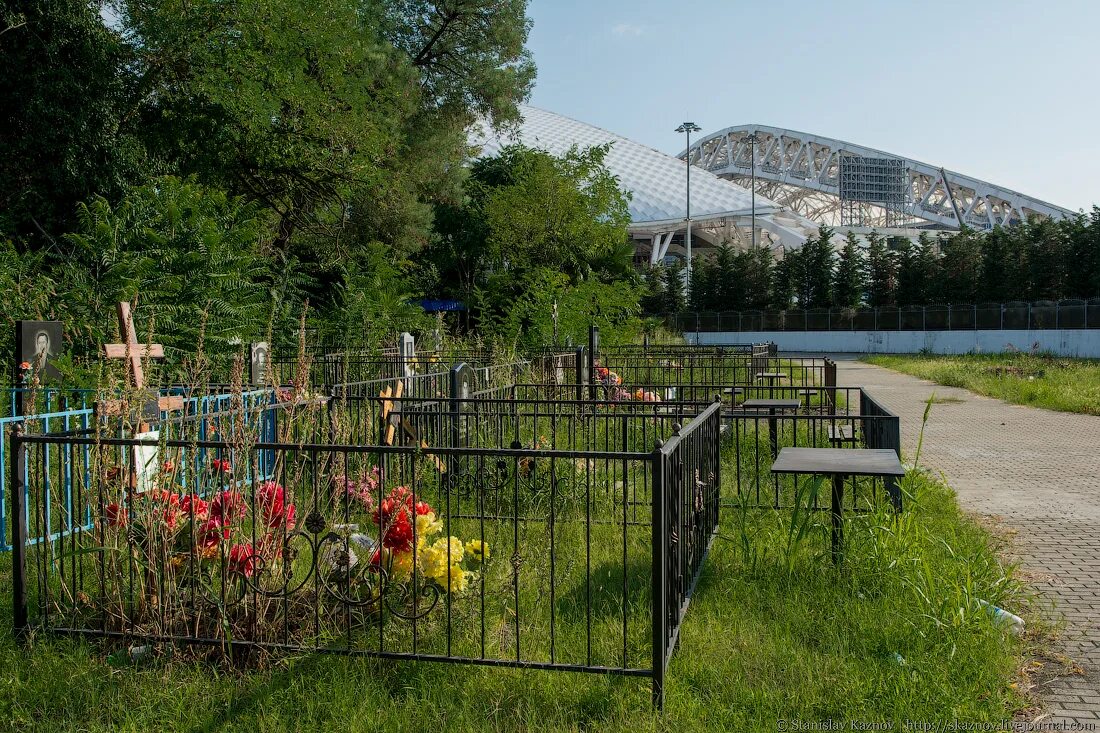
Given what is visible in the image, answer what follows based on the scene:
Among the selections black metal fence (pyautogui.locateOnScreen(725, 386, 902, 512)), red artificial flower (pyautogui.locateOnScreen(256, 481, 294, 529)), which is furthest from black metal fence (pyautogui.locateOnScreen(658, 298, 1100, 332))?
red artificial flower (pyautogui.locateOnScreen(256, 481, 294, 529))

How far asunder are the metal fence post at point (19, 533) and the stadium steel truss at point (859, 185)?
112314mm

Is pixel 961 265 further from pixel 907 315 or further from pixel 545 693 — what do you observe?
pixel 545 693

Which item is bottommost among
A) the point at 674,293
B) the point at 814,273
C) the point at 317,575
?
the point at 317,575

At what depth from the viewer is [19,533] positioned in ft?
14.3

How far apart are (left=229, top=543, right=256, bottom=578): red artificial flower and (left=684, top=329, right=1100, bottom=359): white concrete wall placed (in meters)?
33.6

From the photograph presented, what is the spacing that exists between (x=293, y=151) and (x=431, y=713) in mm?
17134

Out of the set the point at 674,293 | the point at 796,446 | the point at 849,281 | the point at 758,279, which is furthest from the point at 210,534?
the point at 674,293

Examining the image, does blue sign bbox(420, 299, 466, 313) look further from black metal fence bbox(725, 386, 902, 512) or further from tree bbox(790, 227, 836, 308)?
black metal fence bbox(725, 386, 902, 512)

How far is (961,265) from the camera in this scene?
50094 mm

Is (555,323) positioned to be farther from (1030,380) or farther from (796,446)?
(1030,380)

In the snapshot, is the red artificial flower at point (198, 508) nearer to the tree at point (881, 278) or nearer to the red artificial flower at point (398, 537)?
the red artificial flower at point (398, 537)

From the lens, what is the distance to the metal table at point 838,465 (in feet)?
16.7

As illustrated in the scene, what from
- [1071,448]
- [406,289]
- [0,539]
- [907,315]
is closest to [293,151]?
[406,289]

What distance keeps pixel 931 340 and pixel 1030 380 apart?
26.4m
